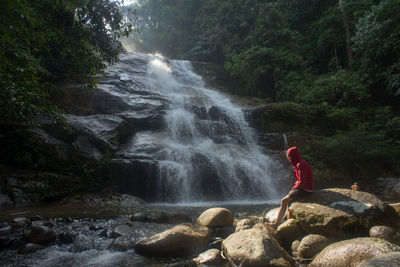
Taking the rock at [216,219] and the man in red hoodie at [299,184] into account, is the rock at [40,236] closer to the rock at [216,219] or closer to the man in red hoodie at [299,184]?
the rock at [216,219]

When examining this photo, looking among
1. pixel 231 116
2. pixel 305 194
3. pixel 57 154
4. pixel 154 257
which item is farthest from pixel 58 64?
pixel 305 194

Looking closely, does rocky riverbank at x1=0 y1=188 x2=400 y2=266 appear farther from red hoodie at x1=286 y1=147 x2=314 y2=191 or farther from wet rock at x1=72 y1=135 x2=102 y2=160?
wet rock at x1=72 y1=135 x2=102 y2=160

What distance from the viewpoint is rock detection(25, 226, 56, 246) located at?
4066mm

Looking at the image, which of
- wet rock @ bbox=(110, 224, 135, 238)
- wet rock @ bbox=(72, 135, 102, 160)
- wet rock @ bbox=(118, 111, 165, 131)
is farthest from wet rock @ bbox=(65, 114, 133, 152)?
wet rock @ bbox=(110, 224, 135, 238)

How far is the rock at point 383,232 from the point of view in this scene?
3512 mm

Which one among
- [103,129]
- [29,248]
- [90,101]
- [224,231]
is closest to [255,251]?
[224,231]

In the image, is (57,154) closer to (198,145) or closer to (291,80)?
(198,145)

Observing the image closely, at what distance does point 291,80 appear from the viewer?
18.0 metres

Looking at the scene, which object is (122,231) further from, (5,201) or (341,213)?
(5,201)

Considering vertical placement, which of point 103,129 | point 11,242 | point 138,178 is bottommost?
point 11,242

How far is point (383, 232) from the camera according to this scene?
3551 millimetres

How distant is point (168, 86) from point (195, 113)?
18.0 feet

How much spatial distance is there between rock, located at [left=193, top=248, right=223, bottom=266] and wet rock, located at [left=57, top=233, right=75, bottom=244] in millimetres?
2330

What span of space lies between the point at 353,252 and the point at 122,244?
339 cm
